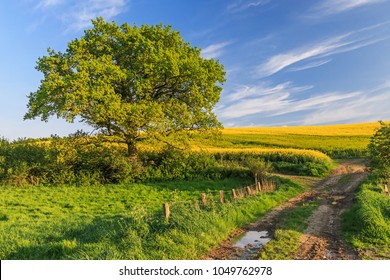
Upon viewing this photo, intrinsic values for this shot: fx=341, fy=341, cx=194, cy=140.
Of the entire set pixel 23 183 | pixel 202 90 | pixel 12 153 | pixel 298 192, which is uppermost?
pixel 202 90

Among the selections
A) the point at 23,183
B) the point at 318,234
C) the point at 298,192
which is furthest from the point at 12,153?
the point at 318,234

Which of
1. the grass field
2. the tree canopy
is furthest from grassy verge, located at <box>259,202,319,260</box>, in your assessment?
the tree canopy

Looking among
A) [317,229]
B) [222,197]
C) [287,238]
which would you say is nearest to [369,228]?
[317,229]

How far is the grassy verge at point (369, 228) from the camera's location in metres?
10.2

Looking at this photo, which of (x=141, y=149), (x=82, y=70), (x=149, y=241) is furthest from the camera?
(x=141, y=149)

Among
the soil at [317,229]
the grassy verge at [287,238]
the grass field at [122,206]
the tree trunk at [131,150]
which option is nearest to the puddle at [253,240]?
the soil at [317,229]

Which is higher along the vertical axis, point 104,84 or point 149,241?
point 104,84

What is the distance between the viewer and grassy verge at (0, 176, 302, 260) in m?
9.74

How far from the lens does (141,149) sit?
3394 centimetres

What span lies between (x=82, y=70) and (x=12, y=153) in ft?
37.3

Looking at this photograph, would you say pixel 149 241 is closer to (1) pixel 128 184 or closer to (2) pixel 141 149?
(1) pixel 128 184

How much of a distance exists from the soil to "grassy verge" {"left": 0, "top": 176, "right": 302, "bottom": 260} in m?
0.52

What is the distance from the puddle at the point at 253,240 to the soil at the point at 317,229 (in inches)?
6.3
